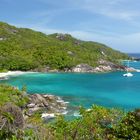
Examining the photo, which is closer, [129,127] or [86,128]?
[86,128]

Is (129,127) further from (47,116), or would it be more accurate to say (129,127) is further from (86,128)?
(47,116)

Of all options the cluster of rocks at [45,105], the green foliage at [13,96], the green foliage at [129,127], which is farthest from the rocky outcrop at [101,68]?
the green foliage at [129,127]

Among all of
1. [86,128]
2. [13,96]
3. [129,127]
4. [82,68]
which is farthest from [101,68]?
[86,128]

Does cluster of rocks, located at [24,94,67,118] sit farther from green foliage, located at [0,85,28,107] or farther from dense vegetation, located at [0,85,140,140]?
dense vegetation, located at [0,85,140,140]

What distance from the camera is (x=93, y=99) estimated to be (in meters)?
69.1

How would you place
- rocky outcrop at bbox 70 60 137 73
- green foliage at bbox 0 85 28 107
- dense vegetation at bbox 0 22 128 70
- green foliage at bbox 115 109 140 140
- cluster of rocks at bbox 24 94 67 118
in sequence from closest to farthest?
green foliage at bbox 115 109 140 140
green foliage at bbox 0 85 28 107
cluster of rocks at bbox 24 94 67 118
dense vegetation at bbox 0 22 128 70
rocky outcrop at bbox 70 60 137 73

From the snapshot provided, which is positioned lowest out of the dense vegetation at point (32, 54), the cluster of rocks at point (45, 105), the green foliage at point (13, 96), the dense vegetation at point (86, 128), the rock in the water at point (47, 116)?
the rock in the water at point (47, 116)

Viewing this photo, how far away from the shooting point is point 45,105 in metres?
57.0

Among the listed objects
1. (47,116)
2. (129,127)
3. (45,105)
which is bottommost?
(47,116)

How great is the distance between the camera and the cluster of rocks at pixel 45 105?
2146 inches

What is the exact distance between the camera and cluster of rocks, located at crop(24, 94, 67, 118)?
179 feet

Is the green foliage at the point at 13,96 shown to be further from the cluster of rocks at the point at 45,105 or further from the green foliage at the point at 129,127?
the green foliage at the point at 129,127

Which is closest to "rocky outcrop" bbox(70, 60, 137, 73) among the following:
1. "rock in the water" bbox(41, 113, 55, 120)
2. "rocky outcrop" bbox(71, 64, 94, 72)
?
"rocky outcrop" bbox(71, 64, 94, 72)

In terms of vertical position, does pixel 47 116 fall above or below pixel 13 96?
below
